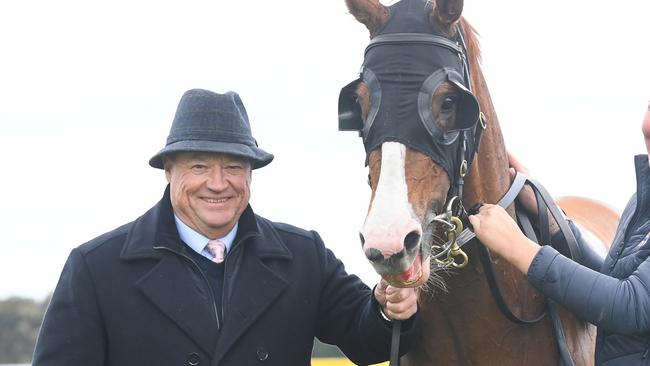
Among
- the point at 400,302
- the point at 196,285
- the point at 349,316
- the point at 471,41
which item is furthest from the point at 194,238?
the point at 471,41

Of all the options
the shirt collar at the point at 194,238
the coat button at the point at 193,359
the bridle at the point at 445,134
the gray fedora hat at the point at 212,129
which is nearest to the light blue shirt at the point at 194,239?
the shirt collar at the point at 194,238

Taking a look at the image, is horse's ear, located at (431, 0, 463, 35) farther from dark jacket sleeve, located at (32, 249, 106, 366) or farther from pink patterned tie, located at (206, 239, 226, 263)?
dark jacket sleeve, located at (32, 249, 106, 366)

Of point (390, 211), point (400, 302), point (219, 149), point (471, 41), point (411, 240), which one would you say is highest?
point (471, 41)

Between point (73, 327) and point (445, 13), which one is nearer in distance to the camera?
point (445, 13)

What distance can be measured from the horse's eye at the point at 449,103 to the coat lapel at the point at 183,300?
4.38 feet

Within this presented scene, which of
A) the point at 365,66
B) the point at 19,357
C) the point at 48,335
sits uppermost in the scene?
the point at 365,66

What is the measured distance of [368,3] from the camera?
4.13 metres

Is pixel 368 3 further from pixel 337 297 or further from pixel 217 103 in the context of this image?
pixel 337 297

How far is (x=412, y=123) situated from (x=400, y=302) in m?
0.83

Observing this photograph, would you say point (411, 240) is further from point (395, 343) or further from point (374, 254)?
point (395, 343)

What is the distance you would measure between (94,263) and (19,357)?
53.7 ft

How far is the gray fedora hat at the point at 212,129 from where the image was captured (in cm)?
449

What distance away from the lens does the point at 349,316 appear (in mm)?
4875

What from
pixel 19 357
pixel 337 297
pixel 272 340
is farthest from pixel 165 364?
pixel 19 357
